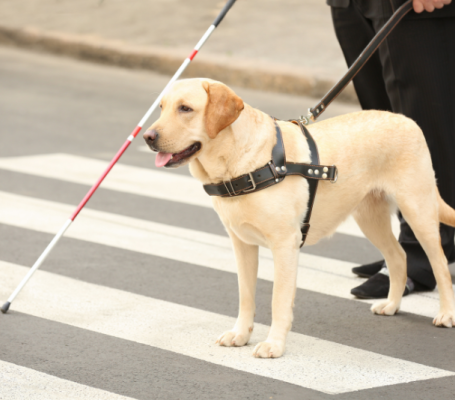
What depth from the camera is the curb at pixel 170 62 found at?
38.6ft

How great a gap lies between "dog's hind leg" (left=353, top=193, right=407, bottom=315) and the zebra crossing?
0.15 metres

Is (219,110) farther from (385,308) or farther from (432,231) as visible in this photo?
(385,308)

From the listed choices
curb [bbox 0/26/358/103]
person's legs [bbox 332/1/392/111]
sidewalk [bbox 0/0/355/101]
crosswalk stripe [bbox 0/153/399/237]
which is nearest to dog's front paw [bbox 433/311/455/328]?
person's legs [bbox 332/1/392/111]

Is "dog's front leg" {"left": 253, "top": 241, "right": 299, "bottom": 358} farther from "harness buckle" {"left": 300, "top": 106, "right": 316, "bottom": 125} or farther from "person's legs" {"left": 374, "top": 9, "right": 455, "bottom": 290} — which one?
"person's legs" {"left": 374, "top": 9, "right": 455, "bottom": 290}

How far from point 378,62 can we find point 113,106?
19.0ft

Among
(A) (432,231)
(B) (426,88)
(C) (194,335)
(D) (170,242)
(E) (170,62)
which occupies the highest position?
(B) (426,88)

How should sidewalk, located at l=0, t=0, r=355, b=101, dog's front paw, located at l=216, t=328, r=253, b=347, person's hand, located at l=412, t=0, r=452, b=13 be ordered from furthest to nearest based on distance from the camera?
sidewalk, located at l=0, t=0, r=355, b=101 → person's hand, located at l=412, t=0, r=452, b=13 → dog's front paw, located at l=216, t=328, r=253, b=347

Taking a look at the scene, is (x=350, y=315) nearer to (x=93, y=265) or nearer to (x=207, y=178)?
(x=207, y=178)

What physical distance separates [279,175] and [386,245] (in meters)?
1.12

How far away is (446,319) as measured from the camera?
4477 mm

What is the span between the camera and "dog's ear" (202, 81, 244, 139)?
372 centimetres

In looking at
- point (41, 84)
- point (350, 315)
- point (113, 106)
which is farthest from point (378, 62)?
point (41, 84)

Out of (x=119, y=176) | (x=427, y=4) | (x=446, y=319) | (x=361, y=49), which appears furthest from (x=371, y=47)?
(x=119, y=176)

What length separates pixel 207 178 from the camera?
12.9ft
